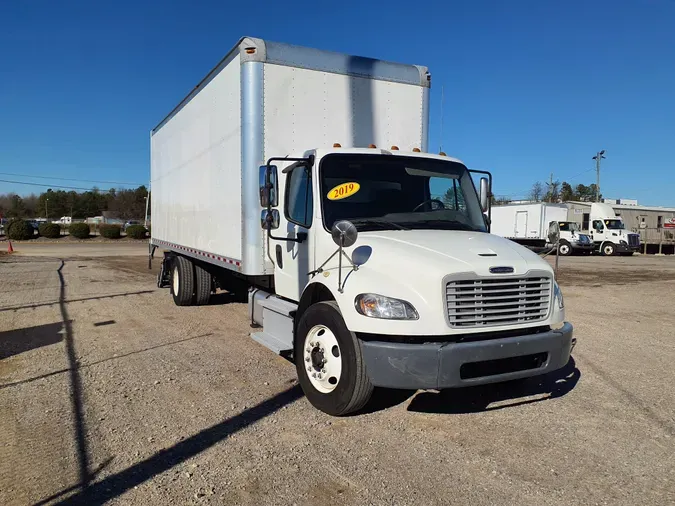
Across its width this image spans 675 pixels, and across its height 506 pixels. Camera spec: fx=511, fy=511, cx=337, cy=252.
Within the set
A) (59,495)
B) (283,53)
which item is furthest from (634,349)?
(59,495)

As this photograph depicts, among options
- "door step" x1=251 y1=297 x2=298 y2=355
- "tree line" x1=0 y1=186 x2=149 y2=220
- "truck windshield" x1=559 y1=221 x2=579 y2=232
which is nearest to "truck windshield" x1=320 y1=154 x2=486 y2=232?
"door step" x1=251 y1=297 x2=298 y2=355

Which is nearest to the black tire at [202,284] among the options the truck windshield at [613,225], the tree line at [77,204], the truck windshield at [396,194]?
the truck windshield at [396,194]

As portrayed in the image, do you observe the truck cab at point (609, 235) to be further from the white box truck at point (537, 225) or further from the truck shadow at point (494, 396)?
the truck shadow at point (494, 396)

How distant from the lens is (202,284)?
9.59 meters

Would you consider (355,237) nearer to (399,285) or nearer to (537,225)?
(399,285)

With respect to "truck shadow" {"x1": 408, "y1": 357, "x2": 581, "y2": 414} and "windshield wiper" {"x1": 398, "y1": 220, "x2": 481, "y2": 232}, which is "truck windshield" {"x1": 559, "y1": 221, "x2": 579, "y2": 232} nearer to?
"truck shadow" {"x1": 408, "y1": 357, "x2": 581, "y2": 414}

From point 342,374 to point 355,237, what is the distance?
3.63 feet

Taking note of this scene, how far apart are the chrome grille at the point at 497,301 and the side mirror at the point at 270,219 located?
2.18 m

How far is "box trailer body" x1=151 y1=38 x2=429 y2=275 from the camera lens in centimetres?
591

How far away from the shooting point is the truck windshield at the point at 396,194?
4922 millimetres

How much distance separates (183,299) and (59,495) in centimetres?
665

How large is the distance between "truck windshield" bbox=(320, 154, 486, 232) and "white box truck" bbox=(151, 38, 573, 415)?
0.05ft

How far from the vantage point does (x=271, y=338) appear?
5621mm

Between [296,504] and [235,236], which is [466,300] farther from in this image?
[235,236]
